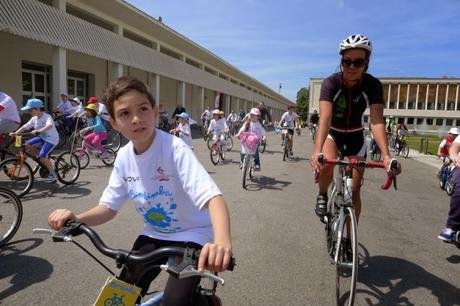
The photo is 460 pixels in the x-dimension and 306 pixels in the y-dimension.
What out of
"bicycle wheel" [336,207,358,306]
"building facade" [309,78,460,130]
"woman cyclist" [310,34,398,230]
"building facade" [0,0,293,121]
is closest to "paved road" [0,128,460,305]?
"bicycle wheel" [336,207,358,306]

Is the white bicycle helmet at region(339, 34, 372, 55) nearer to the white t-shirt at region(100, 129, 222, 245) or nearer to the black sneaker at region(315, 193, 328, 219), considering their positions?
the black sneaker at region(315, 193, 328, 219)

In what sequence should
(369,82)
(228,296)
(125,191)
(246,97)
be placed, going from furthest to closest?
(246,97) → (369,82) → (228,296) → (125,191)

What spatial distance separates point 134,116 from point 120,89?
0.51 ft

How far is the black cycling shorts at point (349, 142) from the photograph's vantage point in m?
4.23

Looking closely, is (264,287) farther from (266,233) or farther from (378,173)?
(378,173)

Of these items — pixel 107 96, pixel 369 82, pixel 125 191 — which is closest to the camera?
pixel 107 96

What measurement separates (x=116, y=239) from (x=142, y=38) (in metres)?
24.9

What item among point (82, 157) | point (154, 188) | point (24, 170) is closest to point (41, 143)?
point (24, 170)

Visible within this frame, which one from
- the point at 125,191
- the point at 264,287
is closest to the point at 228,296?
the point at 264,287

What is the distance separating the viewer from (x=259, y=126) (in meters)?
11.4

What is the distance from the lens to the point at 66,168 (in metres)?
8.78

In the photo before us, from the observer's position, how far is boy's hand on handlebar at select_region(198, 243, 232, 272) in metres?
1.50

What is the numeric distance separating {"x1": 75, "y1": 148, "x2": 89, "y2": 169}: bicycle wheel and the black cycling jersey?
8.35 meters

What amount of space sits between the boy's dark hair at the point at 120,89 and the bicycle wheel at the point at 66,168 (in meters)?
Answer: 7.19
